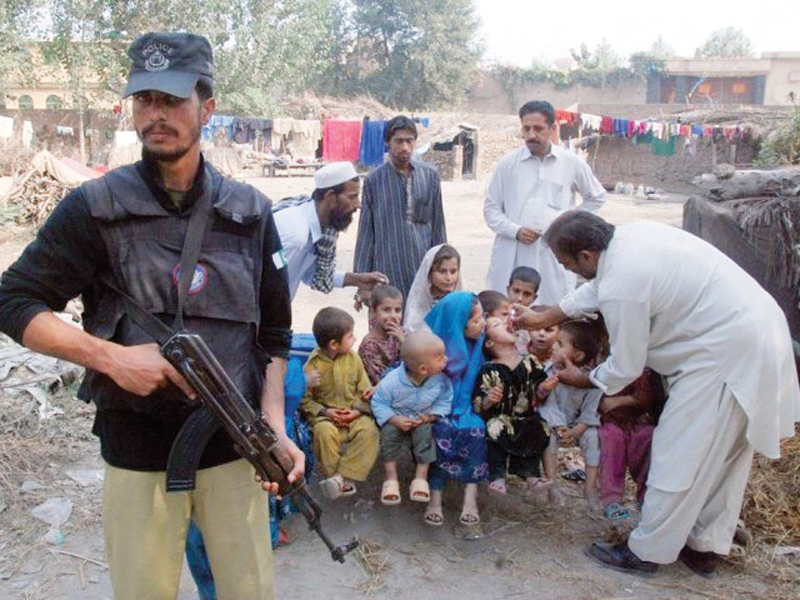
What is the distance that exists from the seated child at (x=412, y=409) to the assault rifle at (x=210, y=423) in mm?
1605

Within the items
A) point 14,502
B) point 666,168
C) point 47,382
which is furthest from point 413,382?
point 666,168

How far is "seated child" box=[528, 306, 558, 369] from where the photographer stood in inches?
155

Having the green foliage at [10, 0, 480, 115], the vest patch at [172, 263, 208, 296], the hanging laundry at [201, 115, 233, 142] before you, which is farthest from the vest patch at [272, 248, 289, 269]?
the hanging laundry at [201, 115, 233, 142]

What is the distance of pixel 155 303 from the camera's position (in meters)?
1.83

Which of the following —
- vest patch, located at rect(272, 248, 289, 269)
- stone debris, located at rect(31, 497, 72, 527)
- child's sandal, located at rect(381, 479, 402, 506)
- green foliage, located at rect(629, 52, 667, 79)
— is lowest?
stone debris, located at rect(31, 497, 72, 527)

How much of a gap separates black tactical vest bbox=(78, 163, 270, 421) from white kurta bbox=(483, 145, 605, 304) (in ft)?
10.5

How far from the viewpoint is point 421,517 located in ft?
12.8

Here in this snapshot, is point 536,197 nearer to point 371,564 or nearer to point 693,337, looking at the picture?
point 693,337

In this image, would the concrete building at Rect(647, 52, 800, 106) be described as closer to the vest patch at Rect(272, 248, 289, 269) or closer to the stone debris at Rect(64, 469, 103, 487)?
the stone debris at Rect(64, 469, 103, 487)

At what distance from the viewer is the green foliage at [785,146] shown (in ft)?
54.2

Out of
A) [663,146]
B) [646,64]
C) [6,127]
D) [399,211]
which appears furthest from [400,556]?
[646,64]

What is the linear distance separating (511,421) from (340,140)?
80.8 ft

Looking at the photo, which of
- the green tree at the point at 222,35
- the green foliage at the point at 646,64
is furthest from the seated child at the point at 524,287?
the green foliage at the point at 646,64

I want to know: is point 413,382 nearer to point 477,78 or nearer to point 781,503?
point 781,503
